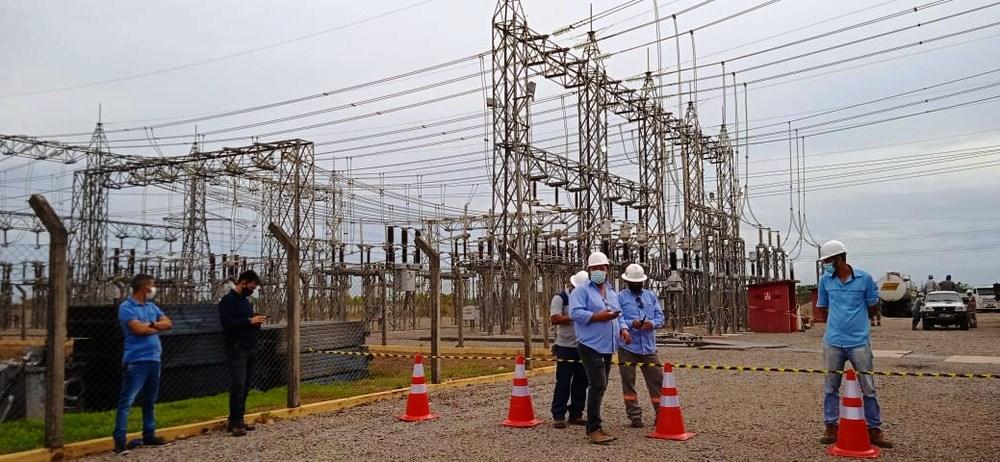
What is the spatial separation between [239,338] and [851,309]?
19.3ft

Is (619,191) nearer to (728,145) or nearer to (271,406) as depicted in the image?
(728,145)

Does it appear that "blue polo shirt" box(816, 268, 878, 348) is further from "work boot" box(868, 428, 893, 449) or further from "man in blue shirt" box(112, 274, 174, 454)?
"man in blue shirt" box(112, 274, 174, 454)

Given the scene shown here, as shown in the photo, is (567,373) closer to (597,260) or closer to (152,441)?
(597,260)

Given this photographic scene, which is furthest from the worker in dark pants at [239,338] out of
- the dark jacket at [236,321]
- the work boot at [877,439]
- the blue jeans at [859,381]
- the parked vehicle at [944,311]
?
the parked vehicle at [944,311]

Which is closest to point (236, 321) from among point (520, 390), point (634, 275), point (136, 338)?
point (136, 338)

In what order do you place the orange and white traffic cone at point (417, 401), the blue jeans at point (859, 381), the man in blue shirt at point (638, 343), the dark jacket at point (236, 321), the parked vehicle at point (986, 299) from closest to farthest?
the blue jeans at point (859, 381), the dark jacket at point (236, 321), the man in blue shirt at point (638, 343), the orange and white traffic cone at point (417, 401), the parked vehicle at point (986, 299)

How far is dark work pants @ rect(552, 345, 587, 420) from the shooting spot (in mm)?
8625

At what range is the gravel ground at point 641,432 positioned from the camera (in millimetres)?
7160

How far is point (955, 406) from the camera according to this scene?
32.4 feet

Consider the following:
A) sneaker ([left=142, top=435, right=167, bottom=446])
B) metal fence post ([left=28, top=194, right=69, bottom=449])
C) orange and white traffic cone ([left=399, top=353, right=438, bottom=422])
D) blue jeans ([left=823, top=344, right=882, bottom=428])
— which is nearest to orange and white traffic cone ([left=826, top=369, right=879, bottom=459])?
blue jeans ([left=823, top=344, right=882, bottom=428])

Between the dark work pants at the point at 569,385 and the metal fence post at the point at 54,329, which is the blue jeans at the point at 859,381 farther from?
the metal fence post at the point at 54,329

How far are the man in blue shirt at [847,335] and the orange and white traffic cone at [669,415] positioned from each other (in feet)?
4.28

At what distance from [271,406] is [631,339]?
181 inches

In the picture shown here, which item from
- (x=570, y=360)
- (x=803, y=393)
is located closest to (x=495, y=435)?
(x=570, y=360)
